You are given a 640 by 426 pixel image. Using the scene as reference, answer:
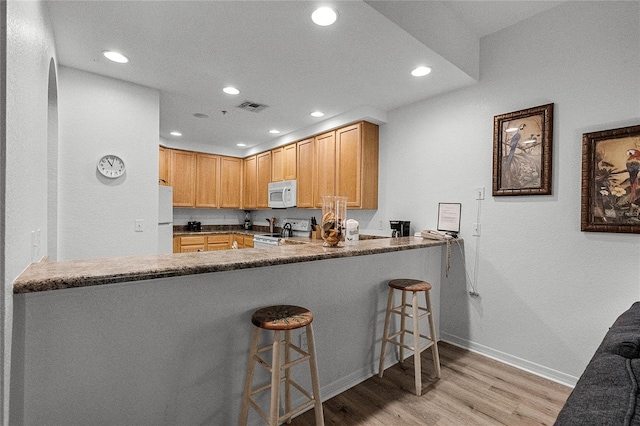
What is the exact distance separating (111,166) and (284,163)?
2578 mm

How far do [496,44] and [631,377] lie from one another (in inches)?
109

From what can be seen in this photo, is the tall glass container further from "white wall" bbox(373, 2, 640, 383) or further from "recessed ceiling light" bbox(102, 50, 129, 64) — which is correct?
"recessed ceiling light" bbox(102, 50, 129, 64)

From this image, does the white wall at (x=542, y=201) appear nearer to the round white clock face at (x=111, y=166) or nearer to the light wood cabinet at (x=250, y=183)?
the round white clock face at (x=111, y=166)

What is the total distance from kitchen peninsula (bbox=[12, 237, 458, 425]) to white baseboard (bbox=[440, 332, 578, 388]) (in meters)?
1.57

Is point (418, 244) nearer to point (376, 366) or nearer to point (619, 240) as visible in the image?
point (376, 366)

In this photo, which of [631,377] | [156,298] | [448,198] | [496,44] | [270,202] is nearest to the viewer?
[631,377]

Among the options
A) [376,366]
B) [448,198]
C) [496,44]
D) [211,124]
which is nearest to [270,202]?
[211,124]

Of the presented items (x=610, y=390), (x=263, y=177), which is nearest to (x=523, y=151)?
(x=610, y=390)

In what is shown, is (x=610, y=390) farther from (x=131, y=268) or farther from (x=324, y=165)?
(x=324, y=165)

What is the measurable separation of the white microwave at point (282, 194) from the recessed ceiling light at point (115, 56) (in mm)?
2604

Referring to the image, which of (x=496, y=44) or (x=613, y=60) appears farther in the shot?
(x=496, y=44)

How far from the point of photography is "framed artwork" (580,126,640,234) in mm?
1980

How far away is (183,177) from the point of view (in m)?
5.32

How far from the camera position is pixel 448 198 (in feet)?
9.97
